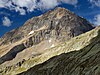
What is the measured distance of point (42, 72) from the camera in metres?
129

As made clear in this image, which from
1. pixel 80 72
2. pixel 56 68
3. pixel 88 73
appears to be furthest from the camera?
pixel 56 68

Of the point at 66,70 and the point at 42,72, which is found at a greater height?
the point at 42,72

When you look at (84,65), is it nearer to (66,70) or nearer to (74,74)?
(74,74)

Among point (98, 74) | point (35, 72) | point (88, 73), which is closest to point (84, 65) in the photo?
point (88, 73)

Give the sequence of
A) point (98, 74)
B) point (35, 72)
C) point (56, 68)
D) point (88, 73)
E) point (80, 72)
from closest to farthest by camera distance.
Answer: point (98, 74) → point (88, 73) → point (80, 72) → point (56, 68) → point (35, 72)

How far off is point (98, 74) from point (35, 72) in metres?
64.1

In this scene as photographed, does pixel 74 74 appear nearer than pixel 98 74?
No

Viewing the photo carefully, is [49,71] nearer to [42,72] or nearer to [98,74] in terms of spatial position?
[42,72]

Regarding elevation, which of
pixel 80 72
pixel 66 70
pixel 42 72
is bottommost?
pixel 80 72

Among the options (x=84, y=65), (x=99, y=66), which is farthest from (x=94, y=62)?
(x=99, y=66)

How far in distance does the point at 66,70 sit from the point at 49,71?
17.2 m

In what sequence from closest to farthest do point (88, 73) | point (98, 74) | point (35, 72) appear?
point (98, 74)
point (88, 73)
point (35, 72)

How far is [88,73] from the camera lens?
83.8 m

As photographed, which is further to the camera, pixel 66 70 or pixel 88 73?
pixel 66 70
